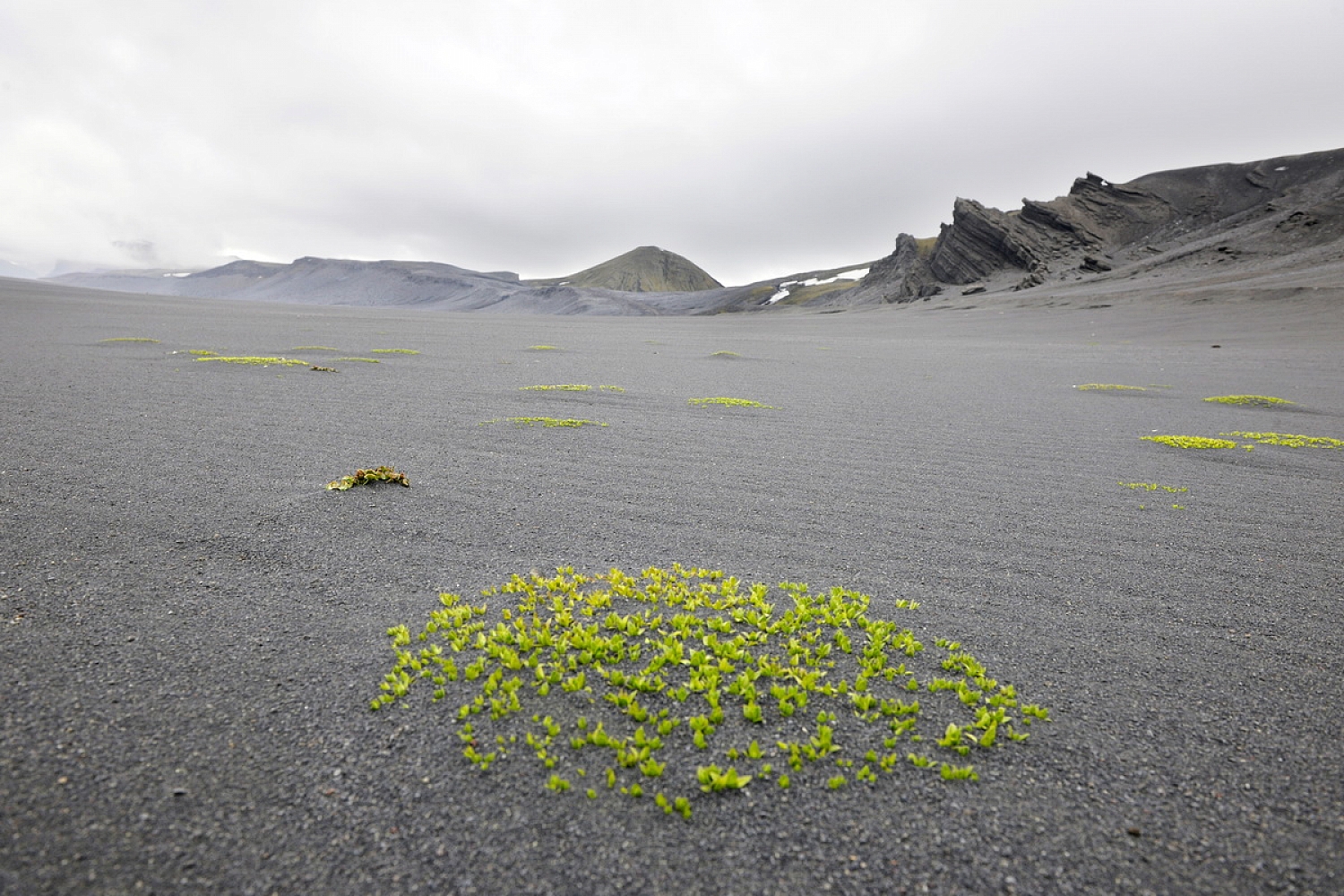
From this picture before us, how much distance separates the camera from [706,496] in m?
9.17

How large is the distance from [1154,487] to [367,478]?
1234cm

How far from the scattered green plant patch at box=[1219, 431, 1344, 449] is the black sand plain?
1.16m

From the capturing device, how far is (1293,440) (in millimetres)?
13391

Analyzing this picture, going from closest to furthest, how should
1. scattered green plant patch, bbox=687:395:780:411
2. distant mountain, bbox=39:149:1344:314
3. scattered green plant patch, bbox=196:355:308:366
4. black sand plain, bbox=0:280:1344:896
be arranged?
black sand plain, bbox=0:280:1344:896 → scattered green plant patch, bbox=687:395:780:411 → scattered green plant patch, bbox=196:355:308:366 → distant mountain, bbox=39:149:1344:314

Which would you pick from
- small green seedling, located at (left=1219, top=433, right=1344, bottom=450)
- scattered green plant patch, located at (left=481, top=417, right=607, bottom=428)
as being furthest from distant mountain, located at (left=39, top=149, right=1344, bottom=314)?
scattered green plant patch, located at (left=481, top=417, right=607, bottom=428)

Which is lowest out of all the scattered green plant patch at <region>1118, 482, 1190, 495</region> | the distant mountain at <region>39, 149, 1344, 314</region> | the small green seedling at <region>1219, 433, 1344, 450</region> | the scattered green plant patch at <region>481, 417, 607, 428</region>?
the scattered green plant patch at <region>1118, 482, 1190, 495</region>

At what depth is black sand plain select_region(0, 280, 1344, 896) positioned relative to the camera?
10.8 ft

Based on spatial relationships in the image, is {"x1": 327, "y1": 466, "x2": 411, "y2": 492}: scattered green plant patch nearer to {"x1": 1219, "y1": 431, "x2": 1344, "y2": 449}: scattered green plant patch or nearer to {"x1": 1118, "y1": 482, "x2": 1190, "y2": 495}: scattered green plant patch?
{"x1": 1118, "y1": 482, "x2": 1190, "y2": 495}: scattered green plant patch

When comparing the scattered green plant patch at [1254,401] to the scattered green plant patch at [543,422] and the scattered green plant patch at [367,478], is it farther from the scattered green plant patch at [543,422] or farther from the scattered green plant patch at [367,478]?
the scattered green plant patch at [367,478]

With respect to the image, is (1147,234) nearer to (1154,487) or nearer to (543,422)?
(1154,487)

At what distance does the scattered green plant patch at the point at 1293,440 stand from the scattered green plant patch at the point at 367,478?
1755 centimetres

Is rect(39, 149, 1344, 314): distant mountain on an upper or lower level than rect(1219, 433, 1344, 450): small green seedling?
upper

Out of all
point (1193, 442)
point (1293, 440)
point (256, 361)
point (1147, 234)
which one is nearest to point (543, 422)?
point (256, 361)

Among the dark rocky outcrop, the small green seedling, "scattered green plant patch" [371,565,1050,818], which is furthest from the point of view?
the dark rocky outcrop
